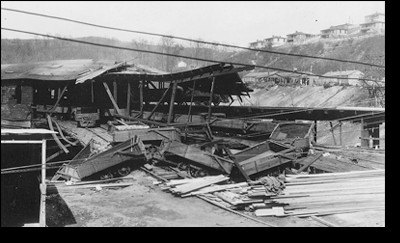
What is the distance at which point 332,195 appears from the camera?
904 cm

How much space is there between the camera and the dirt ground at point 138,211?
841 centimetres

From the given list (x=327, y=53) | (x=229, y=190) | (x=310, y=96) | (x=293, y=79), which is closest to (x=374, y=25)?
(x=327, y=53)

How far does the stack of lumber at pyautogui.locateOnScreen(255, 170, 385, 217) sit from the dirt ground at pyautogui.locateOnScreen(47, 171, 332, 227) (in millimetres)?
449

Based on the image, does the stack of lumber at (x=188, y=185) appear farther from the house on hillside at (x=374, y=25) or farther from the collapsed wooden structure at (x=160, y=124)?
the house on hillside at (x=374, y=25)

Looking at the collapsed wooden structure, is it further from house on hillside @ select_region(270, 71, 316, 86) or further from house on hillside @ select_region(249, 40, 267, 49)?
house on hillside @ select_region(249, 40, 267, 49)

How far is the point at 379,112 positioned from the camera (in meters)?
16.4

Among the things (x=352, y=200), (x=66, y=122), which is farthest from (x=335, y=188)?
(x=66, y=122)

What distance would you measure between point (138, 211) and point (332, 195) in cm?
472

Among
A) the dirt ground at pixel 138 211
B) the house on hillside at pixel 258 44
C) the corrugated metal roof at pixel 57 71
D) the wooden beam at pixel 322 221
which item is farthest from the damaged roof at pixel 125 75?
the house on hillside at pixel 258 44

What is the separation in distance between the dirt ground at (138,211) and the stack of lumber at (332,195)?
45 cm

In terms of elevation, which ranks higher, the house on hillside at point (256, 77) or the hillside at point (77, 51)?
the hillside at point (77, 51)

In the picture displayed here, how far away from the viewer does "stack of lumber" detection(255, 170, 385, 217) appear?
859cm

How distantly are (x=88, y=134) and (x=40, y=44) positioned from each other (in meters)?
61.5
